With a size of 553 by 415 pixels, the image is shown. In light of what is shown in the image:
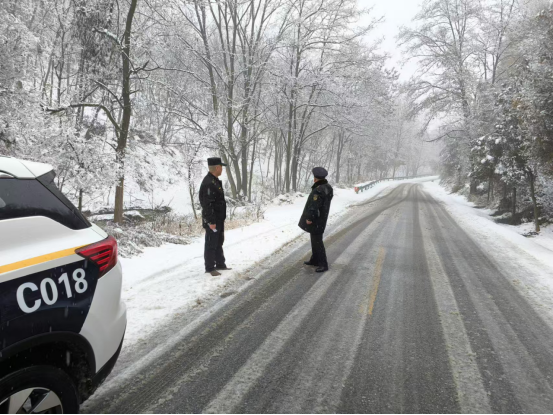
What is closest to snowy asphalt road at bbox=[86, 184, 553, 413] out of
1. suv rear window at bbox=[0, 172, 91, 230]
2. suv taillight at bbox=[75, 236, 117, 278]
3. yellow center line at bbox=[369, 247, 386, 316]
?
yellow center line at bbox=[369, 247, 386, 316]

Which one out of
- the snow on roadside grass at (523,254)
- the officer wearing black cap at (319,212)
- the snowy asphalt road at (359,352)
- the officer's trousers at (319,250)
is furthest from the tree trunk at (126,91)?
the snow on roadside grass at (523,254)

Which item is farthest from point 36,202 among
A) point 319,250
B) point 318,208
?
point 319,250

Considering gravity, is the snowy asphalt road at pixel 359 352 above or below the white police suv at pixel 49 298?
below

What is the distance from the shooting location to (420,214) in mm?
15109

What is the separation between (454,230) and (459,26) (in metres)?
20.4

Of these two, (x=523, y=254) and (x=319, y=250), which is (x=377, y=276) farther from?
(x=523, y=254)

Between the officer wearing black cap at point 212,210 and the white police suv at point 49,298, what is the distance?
3.14 m

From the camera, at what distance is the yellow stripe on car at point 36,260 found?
1616 mm

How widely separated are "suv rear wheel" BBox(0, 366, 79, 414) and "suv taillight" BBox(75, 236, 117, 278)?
0.60 metres

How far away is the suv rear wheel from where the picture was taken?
1.54 meters

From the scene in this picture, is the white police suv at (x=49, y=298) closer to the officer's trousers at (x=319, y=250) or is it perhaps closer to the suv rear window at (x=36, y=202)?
the suv rear window at (x=36, y=202)

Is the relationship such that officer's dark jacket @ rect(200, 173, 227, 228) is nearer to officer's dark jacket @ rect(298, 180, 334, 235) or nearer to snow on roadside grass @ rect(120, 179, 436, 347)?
snow on roadside grass @ rect(120, 179, 436, 347)

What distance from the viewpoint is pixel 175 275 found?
564cm

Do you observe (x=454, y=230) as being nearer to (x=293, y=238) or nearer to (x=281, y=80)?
(x=293, y=238)
